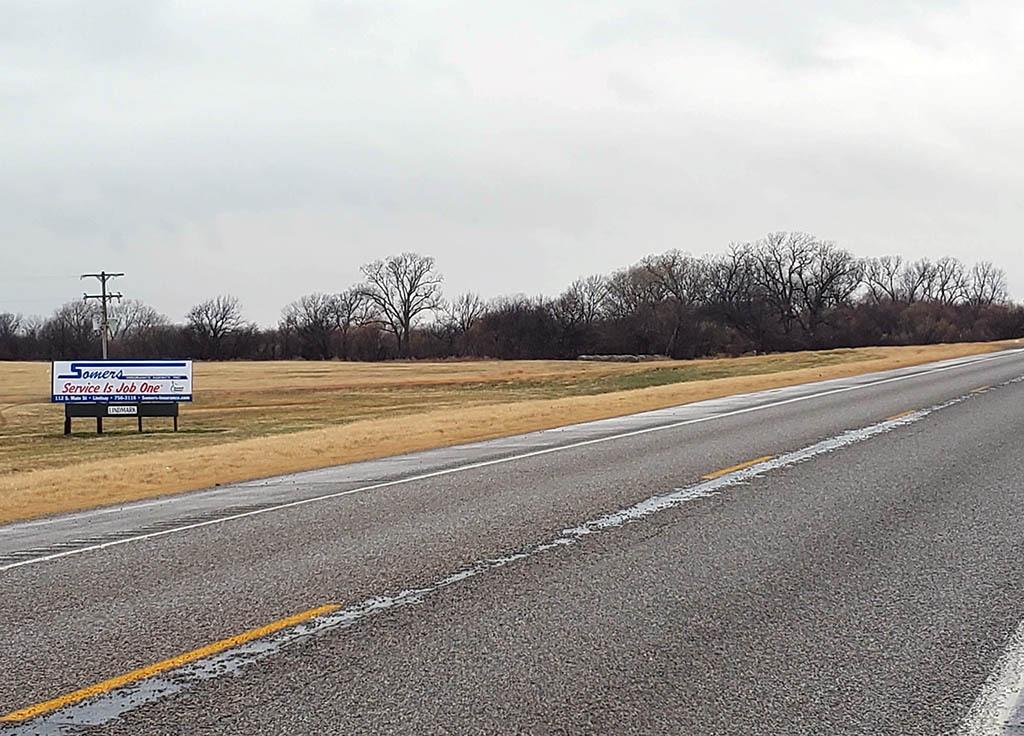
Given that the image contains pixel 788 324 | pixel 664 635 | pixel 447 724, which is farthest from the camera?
pixel 788 324

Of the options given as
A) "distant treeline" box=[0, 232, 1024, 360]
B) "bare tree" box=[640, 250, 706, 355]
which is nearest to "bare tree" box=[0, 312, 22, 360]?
"distant treeline" box=[0, 232, 1024, 360]

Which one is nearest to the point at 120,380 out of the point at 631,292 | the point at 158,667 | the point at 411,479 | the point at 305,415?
the point at 305,415

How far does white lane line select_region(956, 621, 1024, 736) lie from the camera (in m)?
4.83

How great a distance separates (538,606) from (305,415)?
117 feet

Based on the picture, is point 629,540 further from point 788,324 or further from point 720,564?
point 788,324

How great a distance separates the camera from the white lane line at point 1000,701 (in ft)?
15.9

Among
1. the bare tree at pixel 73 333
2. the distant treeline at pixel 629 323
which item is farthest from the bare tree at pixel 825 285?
the bare tree at pixel 73 333

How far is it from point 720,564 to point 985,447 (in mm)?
8634

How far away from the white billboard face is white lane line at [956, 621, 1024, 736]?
31587 mm

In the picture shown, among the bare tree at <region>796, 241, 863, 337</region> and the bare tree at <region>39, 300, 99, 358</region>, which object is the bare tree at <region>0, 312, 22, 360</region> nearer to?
the bare tree at <region>39, 300, 99, 358</region>

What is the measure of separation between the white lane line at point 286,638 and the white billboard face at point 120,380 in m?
26.1

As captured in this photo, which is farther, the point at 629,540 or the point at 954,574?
the point at 629,540

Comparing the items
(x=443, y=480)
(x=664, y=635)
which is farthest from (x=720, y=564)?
(x=443, y=480)

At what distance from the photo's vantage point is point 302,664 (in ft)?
19.2
